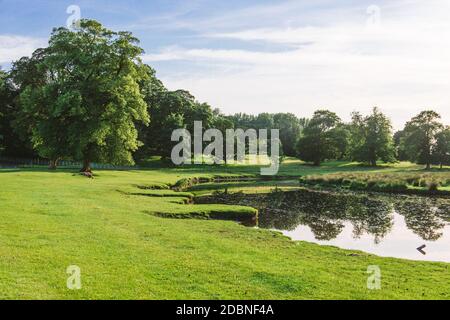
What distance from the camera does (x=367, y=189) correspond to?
56.3 metres

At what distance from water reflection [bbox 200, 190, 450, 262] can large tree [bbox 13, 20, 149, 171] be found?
16504 millimetres

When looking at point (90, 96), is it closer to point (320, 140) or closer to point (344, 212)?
point (344, 212)

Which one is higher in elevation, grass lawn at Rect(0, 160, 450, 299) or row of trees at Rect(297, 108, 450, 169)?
row of trees at Rect(297, 108, 450, 169)

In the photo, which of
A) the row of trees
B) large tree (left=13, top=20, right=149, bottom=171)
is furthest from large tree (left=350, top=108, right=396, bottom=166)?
large tree (left=13, top=20, right=149, bottom=171)

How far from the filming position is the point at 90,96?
170 ft

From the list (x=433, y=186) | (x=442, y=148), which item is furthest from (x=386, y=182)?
(x=442, y=148)

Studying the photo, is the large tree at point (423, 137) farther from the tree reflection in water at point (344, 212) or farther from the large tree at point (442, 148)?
the tree reflection in water at point (344, 212)

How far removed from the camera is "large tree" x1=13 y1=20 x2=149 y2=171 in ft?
166

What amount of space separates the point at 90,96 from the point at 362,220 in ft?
115

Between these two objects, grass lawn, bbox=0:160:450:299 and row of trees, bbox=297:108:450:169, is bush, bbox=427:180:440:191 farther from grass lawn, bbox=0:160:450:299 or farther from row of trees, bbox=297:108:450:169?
row of trees, bbox=297:108:450:169

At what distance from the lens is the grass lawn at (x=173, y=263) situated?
12.1 meters

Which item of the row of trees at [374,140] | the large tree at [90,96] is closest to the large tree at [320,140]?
the row of trees at [374,140]

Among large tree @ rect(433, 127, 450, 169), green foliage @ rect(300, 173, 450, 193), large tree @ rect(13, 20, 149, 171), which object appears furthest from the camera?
large tree @ rect(433, 127, 450, 169)

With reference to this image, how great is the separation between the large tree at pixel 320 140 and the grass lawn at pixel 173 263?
89188 millimetres
